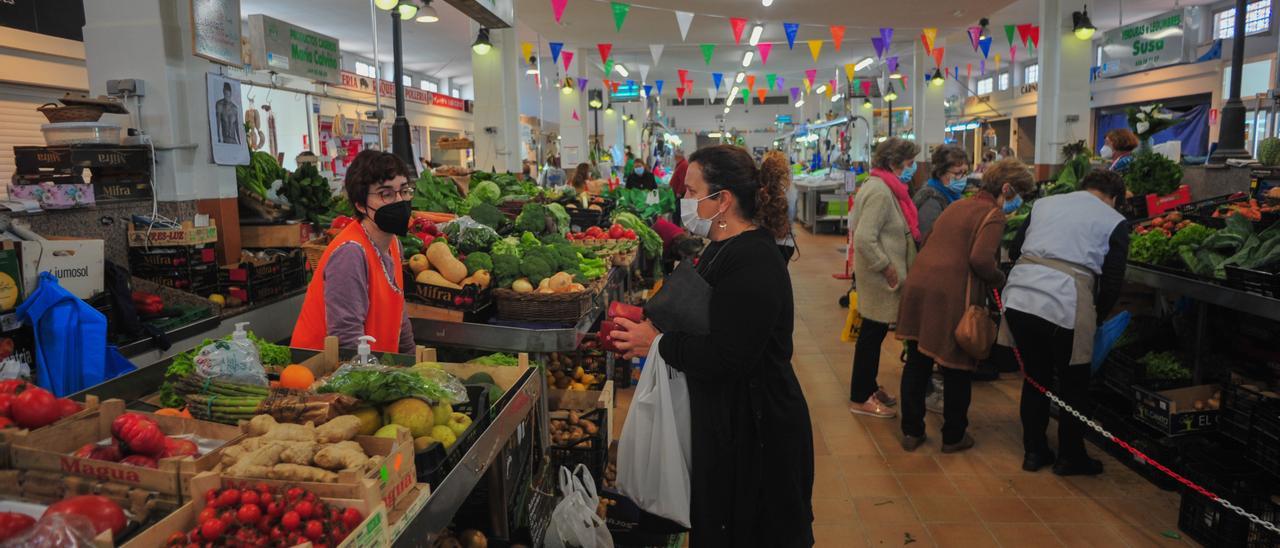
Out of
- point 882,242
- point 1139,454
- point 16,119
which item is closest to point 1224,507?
point 1139,454

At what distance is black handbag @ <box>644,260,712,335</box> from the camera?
2.38 metres

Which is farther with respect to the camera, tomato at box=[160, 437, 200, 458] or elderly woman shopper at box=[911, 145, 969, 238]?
elderly woman shopper at box=[911, 145, 969, 238]

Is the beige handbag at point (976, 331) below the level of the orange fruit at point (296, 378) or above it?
below

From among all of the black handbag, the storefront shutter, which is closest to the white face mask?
the black handbag

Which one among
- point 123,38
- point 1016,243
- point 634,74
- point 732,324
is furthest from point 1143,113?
point 634,74

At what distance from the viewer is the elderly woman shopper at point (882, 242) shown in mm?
4863

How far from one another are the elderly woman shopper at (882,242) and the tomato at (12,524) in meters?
4.33

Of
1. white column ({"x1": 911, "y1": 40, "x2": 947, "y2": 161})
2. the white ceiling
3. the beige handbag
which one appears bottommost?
the beige handbag

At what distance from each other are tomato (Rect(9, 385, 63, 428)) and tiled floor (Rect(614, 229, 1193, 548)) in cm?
304

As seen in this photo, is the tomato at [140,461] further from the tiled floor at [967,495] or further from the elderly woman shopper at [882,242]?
the elderly woman shopper at [882,242]

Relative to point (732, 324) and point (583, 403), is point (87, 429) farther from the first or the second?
point (583, 403)

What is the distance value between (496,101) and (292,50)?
22.1ft

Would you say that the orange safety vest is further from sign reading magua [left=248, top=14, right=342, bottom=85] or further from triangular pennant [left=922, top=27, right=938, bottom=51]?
triangular pennant [left=922, top=27, right=938, bottom=51]

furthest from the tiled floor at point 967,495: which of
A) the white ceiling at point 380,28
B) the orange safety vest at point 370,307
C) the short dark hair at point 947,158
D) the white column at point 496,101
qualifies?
the white ceiling at point 380,28
